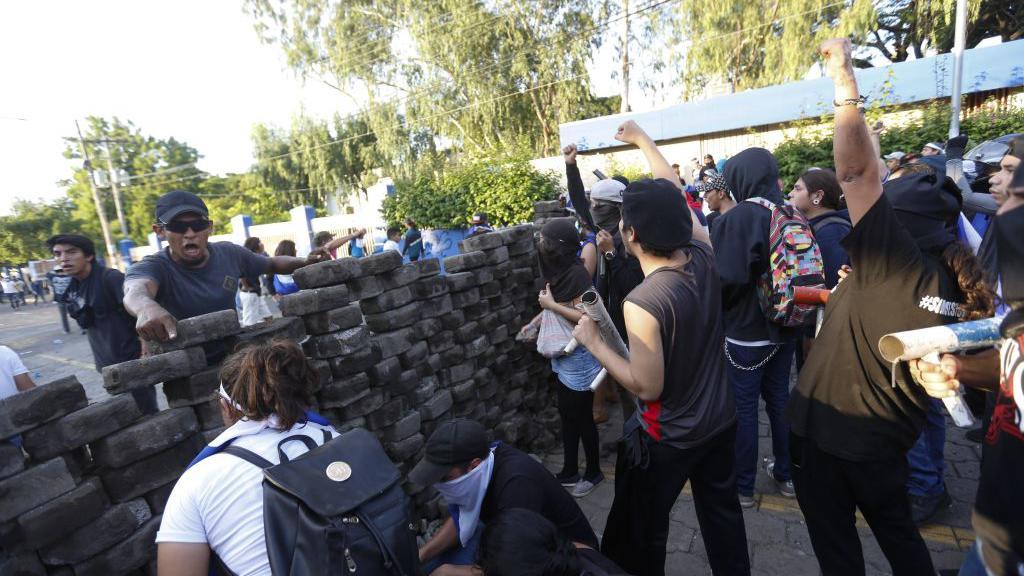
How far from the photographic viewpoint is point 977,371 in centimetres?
147

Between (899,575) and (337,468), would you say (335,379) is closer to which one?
(337,468)

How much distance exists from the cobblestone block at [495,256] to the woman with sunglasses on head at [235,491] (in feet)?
8.23

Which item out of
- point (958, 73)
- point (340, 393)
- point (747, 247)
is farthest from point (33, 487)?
point (958, 73)

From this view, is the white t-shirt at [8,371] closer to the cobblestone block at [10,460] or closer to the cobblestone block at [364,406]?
the cobblestone block at [10,460]

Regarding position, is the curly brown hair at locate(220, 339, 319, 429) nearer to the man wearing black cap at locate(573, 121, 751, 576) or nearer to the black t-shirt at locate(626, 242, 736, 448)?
the man wearing black cap at locate(573, 121, 751, 576)

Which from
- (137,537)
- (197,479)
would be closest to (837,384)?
(197,479)

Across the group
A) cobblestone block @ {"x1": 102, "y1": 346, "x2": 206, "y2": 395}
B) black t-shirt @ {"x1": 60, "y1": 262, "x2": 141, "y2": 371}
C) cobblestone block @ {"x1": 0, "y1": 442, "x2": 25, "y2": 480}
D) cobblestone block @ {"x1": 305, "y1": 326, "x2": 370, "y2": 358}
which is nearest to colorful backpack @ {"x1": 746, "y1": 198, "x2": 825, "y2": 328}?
cobblestone block @ {"x1": 305, "y1": 326, "x2": 370, "y2": 358}

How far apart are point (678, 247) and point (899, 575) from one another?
1545 mm

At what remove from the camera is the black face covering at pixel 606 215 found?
3.56 metres

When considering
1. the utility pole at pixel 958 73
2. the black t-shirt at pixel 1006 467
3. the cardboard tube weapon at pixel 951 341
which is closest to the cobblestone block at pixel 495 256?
the cardboard tube weapon at pixel 951 341

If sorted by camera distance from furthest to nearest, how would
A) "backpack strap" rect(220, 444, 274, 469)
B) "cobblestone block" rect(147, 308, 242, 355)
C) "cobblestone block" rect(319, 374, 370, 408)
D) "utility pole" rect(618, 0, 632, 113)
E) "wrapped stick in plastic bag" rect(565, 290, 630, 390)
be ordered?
1. "utility pole" rect(618, 0, 632, 113)
2. "cobblestone block" rect(319, 374, 370, 408)
3. "cobblestone block" rect(147, 308, 242, 355)
4. "wrapped stick in plastic bag" rect(565, 290, 630, 390)
5. "backpack strap" rect(220, 444, 274, 469)

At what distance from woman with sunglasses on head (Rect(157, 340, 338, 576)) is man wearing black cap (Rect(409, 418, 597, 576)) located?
0.60m

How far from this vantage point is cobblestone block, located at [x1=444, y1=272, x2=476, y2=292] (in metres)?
3.78

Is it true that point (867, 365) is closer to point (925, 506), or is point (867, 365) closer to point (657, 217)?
point (657, 217)
